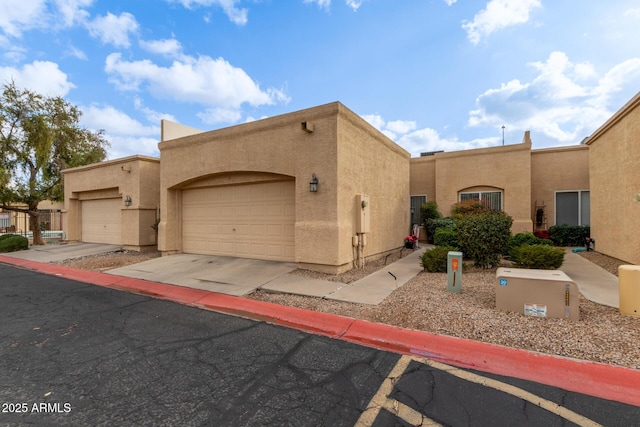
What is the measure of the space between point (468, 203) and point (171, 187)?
Answer: 12597 mm

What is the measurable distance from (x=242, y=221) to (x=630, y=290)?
29.9 ft

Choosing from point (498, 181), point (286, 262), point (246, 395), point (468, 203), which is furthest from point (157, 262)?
point (498, 181)

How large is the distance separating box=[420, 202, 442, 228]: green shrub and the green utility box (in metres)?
8.78

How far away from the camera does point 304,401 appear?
2793mm

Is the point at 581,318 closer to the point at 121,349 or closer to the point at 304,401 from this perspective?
the point at 304,401

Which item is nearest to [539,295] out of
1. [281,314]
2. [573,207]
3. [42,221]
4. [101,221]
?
[281,314]

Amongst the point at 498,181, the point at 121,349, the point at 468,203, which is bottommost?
the point at 121,349

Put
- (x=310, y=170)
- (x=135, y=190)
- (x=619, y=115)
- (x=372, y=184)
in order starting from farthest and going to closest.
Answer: (x=135, y=190) < (x=372, y=184) < (x=619, y=115) < (x=310, y=170)

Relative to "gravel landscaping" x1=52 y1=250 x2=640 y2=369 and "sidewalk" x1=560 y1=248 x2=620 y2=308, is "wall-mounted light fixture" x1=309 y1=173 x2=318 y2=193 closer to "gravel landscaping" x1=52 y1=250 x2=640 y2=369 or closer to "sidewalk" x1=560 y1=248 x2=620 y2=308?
"gravel landscaping" x1=52 y1=250 x2=640 y2=369

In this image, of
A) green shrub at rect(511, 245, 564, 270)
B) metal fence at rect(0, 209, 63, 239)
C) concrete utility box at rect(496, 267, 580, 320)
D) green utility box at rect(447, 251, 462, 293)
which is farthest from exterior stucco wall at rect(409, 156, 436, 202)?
metal fence at rect(0, 209, 63, 239)

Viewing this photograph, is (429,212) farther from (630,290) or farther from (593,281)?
(630,290)

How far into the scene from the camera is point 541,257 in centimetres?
673

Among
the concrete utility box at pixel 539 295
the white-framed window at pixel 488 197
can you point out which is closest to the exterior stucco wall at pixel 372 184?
the white-framed window at pixel 488 197

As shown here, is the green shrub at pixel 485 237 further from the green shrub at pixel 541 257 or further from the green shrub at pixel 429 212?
the green shrub at pixel 429 212
